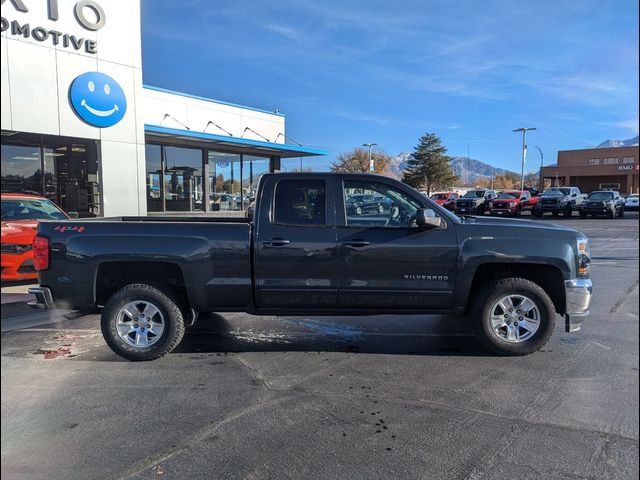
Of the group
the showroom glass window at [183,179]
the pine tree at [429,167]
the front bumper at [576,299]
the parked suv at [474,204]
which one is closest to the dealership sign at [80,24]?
the showroom glass window at [183,179]

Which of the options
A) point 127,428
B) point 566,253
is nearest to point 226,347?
point 127,428

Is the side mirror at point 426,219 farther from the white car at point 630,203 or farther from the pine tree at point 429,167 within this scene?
the pine tree at point 429,167

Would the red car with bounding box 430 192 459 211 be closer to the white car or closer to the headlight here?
the white car

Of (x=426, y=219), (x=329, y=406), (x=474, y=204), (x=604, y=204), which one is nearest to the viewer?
(x=329, y=406)

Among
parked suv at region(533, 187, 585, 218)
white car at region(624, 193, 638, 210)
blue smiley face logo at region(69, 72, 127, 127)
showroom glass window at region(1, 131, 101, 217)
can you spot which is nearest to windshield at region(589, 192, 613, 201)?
parked suv at region(533, 187, 585, 218)

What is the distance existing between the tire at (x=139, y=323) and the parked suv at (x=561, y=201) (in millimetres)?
28336

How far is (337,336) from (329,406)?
6.55ft

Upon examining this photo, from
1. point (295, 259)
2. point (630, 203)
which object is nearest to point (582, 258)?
point (295, 259)

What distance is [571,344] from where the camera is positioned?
5.44 metres

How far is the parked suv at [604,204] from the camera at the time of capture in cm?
2667

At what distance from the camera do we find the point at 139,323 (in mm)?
4984

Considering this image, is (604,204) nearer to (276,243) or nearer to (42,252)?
(276,243)

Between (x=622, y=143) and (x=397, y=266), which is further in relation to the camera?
(x=397, y=266)

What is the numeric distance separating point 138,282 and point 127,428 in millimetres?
1924
